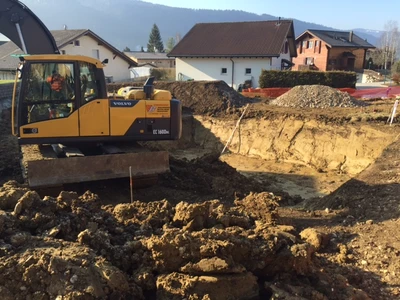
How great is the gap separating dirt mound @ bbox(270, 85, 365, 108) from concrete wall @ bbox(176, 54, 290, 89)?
578 inches

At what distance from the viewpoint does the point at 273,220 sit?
652cm

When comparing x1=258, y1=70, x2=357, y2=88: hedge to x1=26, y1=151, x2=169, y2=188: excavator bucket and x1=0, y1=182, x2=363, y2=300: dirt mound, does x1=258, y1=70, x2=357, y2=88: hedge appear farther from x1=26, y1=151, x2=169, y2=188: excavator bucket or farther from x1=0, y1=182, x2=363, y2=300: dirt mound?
x1=0, y1=182, x2=363, y2=300: dirt mound

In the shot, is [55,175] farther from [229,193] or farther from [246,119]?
[246,119]

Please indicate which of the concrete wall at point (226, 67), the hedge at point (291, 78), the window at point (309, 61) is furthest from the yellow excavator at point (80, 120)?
the window at point (309, 61)

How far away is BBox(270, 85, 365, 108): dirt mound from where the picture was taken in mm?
18547

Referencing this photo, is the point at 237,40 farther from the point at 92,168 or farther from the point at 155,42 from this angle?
the point at 155,42

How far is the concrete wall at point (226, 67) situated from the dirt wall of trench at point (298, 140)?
1713cm

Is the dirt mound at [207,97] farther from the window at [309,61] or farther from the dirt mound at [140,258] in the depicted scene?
the window at [309,61]

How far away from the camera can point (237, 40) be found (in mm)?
37531

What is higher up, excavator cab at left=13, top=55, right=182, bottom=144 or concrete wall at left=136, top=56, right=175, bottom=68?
concrete wall at left=136, top=56, right=175, bottom=68

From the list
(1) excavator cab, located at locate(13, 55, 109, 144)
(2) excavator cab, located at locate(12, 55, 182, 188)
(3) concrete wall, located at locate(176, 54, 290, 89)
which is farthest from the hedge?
(1) excavator cab, located at locate(13, 55, 109, 144)

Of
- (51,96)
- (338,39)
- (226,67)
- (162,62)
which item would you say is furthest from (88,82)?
(162,62)

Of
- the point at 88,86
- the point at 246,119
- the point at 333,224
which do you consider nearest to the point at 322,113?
the point at 246,119

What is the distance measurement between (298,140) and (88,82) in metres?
9.55
